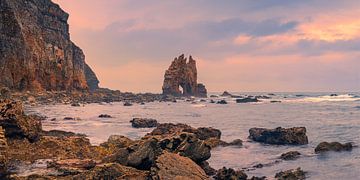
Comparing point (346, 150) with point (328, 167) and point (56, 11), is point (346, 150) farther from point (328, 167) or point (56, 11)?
point (56, 11)

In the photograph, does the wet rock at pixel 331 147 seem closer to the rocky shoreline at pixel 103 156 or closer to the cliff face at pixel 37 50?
the rocky shoreline at pixel 103 156

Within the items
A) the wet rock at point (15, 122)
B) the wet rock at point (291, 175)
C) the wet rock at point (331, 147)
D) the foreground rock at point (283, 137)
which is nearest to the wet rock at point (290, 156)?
the wet rock at point (331, 147)

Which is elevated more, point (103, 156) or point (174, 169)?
point (174, 169)

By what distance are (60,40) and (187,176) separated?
11676cm

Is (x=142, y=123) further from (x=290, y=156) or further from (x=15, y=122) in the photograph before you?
(x=15, y=122)

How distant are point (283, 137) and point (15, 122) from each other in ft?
74.4

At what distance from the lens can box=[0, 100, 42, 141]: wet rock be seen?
17031 millimetres

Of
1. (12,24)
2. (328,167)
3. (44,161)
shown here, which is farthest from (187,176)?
(12,24)

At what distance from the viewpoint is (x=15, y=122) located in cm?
1734

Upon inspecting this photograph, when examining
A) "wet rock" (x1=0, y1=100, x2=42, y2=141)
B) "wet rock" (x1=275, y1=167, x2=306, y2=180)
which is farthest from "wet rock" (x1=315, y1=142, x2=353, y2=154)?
"wet rock" (x1=0, y1=100, x2=42, y2=141)

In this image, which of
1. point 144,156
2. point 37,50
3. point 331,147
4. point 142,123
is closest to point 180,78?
point 37,50

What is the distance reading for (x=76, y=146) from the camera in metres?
18.5

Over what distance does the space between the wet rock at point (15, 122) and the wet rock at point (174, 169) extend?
7906 millimetres

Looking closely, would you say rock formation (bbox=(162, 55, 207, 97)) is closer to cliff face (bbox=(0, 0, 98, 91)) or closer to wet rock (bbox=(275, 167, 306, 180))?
cliff face (bbox=(0, 0, 98, 91))
